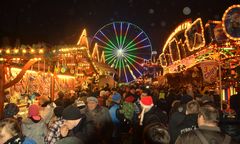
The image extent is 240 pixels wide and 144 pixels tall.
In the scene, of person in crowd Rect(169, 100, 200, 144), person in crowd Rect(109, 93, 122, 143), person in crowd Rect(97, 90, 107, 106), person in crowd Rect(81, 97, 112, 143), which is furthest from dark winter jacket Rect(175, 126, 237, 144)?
person in crowd Rect(97, 90, 107, 106)

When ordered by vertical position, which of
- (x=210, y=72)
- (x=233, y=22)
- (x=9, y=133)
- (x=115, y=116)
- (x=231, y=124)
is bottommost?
(x=231, y=124)

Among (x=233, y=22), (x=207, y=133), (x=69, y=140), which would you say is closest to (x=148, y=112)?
(x=207, y=133)

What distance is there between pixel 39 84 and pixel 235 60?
365 inches

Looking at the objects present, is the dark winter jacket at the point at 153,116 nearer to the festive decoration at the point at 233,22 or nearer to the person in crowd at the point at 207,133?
the person in crowd at the point at 207,133

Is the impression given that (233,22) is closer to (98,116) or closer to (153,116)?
(153,116)

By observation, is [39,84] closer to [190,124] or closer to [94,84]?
[94,84]

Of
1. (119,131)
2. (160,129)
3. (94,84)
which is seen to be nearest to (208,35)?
(94,84)

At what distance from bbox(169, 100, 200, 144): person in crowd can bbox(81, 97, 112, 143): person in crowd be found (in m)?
1.70

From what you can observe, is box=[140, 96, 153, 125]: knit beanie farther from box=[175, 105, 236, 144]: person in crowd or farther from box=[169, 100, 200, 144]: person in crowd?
box=[175, 105, 236, 144]: person in crowd

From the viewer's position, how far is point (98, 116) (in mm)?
6949

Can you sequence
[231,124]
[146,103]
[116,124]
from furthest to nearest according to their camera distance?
[231,124] < [116,124] < [146,103]

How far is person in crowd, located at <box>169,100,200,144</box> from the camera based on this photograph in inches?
215

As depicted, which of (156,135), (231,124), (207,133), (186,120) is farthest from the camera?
(231,124)

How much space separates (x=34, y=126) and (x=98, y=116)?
1.96 m
